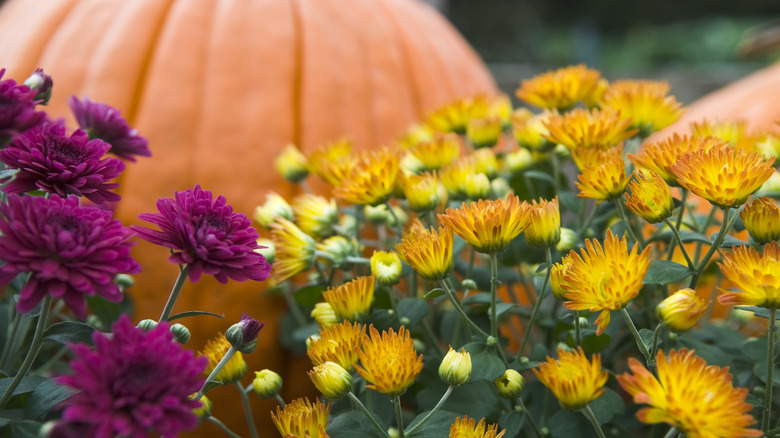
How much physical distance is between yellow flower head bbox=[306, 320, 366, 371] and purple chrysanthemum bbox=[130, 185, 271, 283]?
6 cm

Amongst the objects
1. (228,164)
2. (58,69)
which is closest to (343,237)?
(228,164)

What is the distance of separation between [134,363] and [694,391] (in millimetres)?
253

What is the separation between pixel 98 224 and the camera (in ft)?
1.04

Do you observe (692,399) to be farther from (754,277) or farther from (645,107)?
(645,107)

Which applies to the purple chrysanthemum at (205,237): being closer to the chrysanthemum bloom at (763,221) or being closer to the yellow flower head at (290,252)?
the yellow flower head at (290,252)

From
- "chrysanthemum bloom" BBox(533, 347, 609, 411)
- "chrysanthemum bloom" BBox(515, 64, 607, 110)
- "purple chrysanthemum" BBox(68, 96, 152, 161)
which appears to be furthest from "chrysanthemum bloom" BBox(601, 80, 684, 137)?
"purple chrysanthemum" BBox(68, 96, 152, 161)

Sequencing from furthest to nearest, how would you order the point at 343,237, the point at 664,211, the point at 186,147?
the point at 186,147 < the point at 343,237 < the point at 664,211

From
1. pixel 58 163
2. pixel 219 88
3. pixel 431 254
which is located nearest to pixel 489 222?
pixel 431 254

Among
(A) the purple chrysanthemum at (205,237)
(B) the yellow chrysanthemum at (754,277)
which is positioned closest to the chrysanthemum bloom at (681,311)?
(B) the yellow chrysanthemum at (754,277)

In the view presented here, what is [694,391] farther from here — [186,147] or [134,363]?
[186,147]

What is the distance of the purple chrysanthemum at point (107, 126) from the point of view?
19.6 inches

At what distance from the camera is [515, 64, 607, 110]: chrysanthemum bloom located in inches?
22.9

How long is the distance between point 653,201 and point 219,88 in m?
0.50

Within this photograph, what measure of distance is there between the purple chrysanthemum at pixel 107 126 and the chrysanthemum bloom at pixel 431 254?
0.24 m
